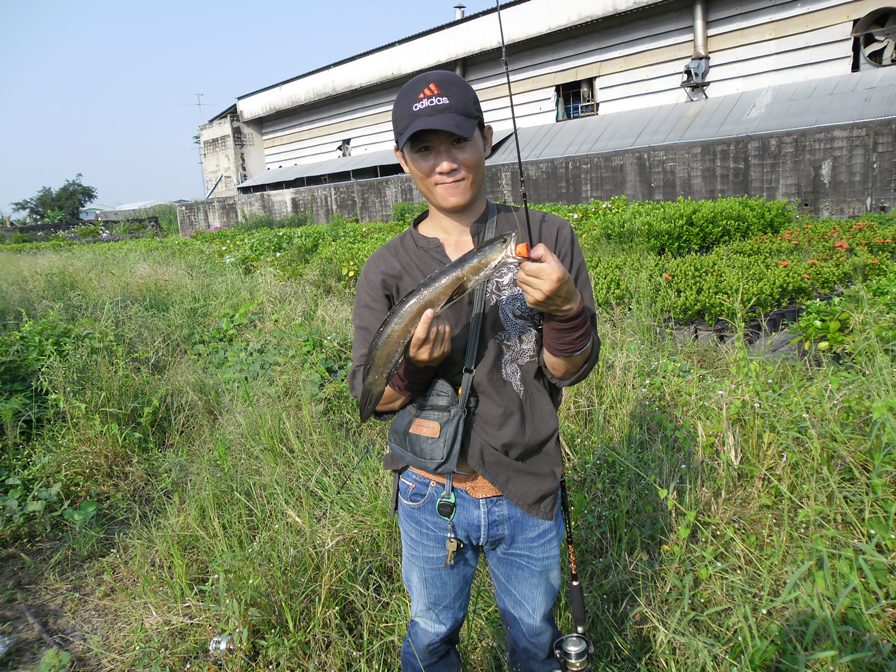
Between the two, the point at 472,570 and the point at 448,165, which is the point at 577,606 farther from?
the point at 448,165

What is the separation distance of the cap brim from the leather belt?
1.03 m

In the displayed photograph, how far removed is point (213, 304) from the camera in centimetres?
747

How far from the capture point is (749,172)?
1075cm

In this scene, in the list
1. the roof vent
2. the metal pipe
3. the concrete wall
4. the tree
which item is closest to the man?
the concrete wall

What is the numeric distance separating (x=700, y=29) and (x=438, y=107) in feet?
46.0

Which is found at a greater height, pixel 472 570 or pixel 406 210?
pixel 406 210

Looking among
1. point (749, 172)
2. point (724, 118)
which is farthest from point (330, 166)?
point (749, 172)

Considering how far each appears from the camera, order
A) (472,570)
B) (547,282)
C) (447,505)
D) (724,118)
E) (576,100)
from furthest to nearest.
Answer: (576,100) → (724,118) → (472,570) → (447,505) → (547,282)

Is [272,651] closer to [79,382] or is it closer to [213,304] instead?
[79,382]

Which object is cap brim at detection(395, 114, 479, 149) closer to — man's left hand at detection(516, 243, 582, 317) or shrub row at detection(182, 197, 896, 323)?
man's left hand at detection(516, 243, 582, 317)

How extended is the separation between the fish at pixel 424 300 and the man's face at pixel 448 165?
0.23m

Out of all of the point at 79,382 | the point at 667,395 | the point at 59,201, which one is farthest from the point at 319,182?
the point at 59,201

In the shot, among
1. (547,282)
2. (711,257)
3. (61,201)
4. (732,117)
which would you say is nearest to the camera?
(547,282)

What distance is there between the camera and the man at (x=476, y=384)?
181 cm
